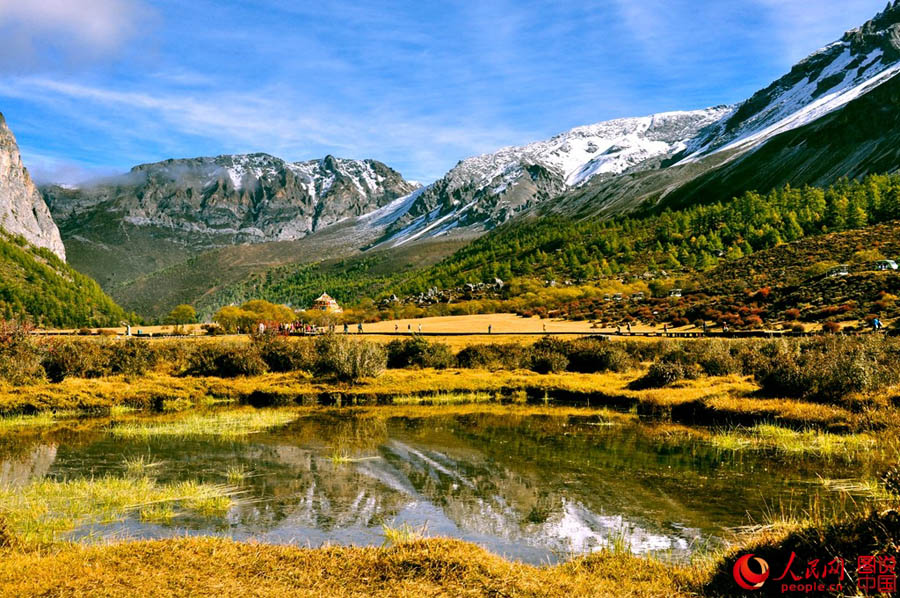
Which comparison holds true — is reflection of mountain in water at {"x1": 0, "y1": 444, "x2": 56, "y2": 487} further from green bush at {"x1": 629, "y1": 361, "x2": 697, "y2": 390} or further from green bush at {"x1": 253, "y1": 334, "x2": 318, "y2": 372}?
green bush at {"x1": 629, "y1": 361, "x2": 697, "y2": 390}

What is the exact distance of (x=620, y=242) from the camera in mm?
168250

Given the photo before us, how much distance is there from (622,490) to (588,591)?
7809mm

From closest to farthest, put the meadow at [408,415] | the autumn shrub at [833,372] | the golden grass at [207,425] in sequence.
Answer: the meadow at [408,415] < the golden grass at [207,425] < the autumn shrub at [833,372]

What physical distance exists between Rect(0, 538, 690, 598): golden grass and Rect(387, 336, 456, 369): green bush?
116ft

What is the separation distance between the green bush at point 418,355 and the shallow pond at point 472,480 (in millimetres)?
19118

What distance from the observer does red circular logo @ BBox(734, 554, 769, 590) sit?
8.61 metres

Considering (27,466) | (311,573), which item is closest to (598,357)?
(27,466)

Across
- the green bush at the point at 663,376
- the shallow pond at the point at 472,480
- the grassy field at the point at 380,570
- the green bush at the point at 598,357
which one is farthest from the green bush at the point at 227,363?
the grassy field at the point at 380,570

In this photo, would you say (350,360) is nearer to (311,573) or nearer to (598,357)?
(598,357)

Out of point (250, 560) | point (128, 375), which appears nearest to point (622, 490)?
point (250, 560)

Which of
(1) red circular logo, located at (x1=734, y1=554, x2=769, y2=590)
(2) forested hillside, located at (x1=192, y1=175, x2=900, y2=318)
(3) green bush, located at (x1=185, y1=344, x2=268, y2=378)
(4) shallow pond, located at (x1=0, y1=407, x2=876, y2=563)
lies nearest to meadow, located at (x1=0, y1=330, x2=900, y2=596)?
(3) green bush, located at (x1=185, y1=344, x2=268, y2=378)

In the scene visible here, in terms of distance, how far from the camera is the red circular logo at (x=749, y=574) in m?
8.61

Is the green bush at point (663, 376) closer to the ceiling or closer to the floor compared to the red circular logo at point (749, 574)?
closer to the floor

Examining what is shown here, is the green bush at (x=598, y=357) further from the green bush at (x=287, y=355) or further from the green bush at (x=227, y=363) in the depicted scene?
the green bush at (x=227, y=363)
